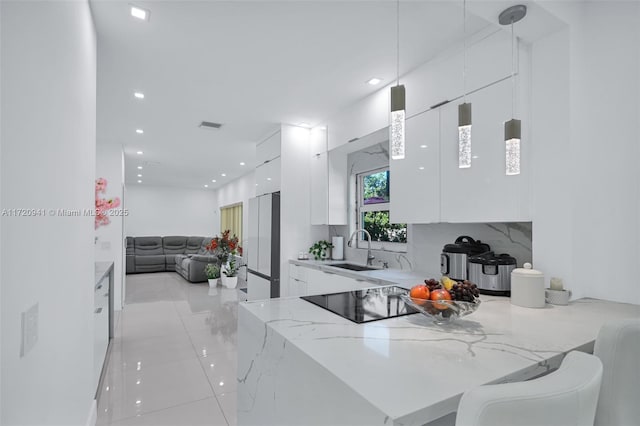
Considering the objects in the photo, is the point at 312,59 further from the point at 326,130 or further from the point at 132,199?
Result: the point at 132,199

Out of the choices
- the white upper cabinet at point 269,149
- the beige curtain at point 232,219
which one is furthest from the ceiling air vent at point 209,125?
the beige curtain at point 232,219

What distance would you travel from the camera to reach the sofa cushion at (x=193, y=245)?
1011 centimetres

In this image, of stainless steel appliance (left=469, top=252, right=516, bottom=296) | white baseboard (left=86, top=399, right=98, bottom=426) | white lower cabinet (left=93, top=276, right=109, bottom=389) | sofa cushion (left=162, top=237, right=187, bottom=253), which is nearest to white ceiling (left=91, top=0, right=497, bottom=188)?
stainless steel appliance (left=469, top=252, right=516, bottom=296)

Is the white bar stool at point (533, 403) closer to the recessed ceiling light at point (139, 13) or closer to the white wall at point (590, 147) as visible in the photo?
the white wall at point (590, 147)

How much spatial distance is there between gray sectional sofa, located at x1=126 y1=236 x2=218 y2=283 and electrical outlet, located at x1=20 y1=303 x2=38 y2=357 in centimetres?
686

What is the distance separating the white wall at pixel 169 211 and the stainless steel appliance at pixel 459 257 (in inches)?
380

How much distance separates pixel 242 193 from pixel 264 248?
14.7ft

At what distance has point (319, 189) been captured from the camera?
4129 millimetres

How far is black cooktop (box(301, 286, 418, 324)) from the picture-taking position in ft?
4.83

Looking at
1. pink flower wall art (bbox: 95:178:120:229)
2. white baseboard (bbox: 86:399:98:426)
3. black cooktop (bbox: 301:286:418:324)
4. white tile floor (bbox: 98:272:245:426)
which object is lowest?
white tile floor (bbox: 98:272:245:426)

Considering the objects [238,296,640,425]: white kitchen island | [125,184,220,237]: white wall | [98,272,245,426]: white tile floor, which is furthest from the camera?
[125,184,220,237]: white wall

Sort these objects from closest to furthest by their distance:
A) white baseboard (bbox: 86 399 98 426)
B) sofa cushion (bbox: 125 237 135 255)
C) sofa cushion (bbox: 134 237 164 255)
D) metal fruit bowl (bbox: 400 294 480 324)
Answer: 1. metal fruit bowl (bbox: 400 294 480 324)
2. white baseboard (bbox: 86 399 98 426)
3. sofa cushion (bbox: 125 237 135 255)
4. sofa cushion (bbox: 134 237 164 255)

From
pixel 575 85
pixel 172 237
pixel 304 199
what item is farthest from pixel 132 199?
pixel 575 85

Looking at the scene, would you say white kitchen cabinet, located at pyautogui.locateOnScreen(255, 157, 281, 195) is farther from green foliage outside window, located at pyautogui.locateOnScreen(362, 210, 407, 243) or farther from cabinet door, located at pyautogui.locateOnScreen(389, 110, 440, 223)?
cabinet door, located at pyautogui.locateOnScreen(389, 110, 440, 223)
